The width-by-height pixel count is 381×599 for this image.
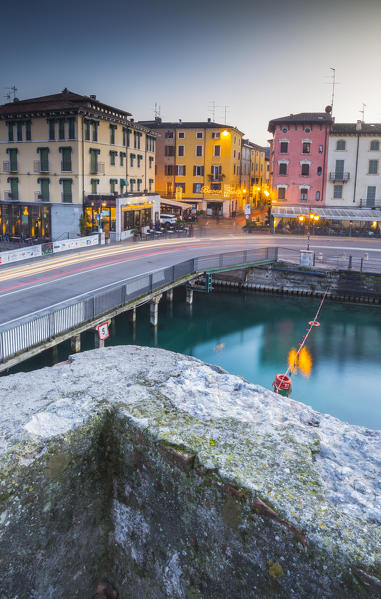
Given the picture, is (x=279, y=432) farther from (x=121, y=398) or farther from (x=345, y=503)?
(x=121, y=398)

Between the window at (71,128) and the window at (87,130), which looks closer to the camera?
the window at (71,128)

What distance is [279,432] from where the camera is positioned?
7980mm

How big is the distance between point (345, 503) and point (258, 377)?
18413 mm

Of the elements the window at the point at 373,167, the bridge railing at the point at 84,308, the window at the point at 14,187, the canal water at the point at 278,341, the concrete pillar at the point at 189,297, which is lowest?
the canal water at the point at 278,341

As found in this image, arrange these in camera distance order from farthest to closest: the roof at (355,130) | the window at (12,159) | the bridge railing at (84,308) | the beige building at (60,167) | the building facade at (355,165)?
1. the building facade at (355,165)
2. the roof at (355,130)
3. the window at (12,159)
4. the beige building at (60,167)
5. the bridge railing at (84,308)

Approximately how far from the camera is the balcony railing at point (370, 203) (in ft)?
189

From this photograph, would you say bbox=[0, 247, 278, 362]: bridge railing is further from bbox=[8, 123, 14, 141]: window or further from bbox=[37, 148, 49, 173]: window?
bbox=[8, 123, 14, 141]: window

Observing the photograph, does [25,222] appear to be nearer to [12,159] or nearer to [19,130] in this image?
[12,159]

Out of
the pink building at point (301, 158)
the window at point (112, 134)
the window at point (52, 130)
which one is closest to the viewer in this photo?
the window at point (52, 130)

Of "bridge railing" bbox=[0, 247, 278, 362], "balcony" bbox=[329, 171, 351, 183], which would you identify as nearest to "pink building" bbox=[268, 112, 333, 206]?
"balcony" bbox=[329, 171, 351, 183]

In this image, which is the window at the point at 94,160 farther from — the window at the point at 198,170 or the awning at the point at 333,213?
the window at the point at 198,170

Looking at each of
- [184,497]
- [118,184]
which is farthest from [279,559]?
[118,184]

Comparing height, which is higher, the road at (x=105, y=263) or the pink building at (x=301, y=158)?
the pink building at (x=301, y=158)

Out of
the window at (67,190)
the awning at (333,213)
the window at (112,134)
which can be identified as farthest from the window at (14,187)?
the awning at (333,213)
